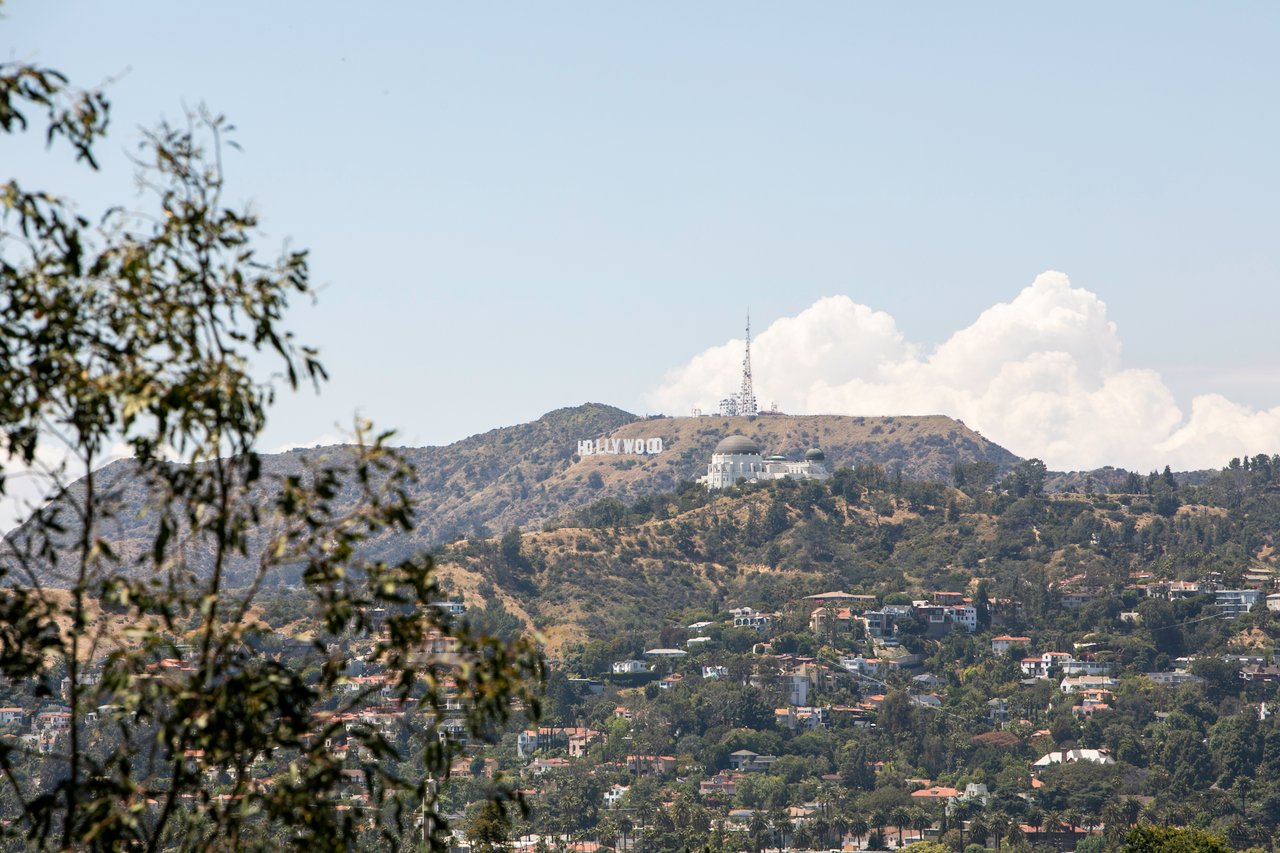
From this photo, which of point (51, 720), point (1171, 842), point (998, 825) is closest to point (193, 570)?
point (1171, 842)

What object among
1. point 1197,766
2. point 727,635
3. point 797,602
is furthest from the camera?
point 797,602

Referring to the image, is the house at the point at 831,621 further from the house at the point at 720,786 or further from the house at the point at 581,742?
the house at the point at 720,786

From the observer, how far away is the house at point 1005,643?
163 meters

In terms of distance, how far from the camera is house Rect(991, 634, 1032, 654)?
163 meters

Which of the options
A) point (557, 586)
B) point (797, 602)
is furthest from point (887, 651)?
point (557, 586)

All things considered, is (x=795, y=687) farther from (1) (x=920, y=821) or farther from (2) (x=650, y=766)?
(1) (x=920, y=821)

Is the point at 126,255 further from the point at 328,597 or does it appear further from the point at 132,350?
the point at 328,597

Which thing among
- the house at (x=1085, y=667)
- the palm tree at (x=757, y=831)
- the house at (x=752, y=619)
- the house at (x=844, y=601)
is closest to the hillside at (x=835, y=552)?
the house at (x=752, y=619)

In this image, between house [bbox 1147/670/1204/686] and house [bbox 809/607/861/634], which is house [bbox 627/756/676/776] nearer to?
house [bbox 809/607/861/634]

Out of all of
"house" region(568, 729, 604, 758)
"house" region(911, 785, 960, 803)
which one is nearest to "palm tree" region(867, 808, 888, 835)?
"house" region(911, 785, 960, 803)

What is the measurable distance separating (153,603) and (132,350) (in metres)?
1.48

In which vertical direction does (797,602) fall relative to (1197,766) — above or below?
above

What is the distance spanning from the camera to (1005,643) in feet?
Answer: 539

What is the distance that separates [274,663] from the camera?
11.2 metres
